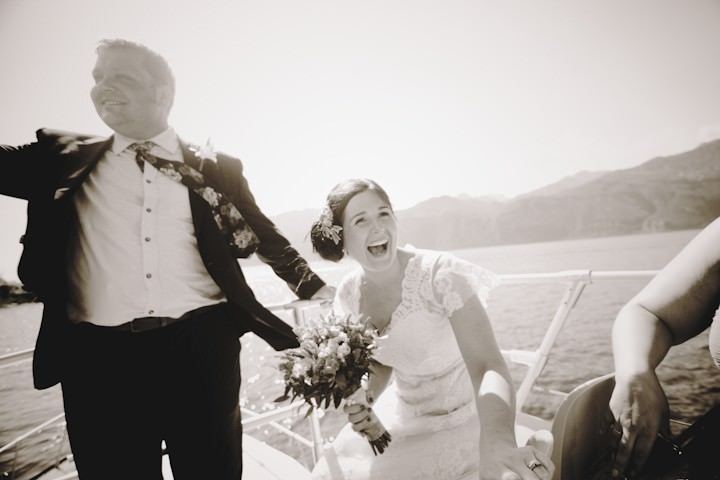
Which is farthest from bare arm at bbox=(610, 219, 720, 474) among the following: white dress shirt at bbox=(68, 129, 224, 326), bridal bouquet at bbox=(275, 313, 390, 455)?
white dress shirt at bbox=(68, 129, 224, 326)

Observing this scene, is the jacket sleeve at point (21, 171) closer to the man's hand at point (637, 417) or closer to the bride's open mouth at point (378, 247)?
the bride's open mouth at point (378, 247)

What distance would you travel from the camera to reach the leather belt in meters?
1.69

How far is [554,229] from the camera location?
161m

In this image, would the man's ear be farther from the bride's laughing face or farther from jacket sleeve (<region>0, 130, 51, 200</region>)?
the bride's laughing face

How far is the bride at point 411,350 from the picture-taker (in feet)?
5.65

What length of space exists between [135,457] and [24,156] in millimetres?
1560

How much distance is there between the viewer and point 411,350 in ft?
6.88

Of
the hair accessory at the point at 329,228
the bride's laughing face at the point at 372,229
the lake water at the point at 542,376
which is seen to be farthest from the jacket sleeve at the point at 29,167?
the lake water at the point at 542,376

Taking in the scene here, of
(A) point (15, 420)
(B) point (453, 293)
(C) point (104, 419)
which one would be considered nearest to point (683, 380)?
(B) point (453, 293)

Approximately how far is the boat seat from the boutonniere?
2.06 meters

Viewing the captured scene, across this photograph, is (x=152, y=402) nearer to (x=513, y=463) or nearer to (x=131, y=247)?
(x=131, y=247)

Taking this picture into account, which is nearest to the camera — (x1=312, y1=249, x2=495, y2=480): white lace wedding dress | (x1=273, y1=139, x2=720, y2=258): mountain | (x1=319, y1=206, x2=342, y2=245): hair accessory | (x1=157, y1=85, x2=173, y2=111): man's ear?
(x1=312, y1=249, x2=495, y2=480): white lace wedding dress

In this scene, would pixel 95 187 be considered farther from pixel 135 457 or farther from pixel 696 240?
pixel 696 240

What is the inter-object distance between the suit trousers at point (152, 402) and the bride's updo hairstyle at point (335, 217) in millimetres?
852
